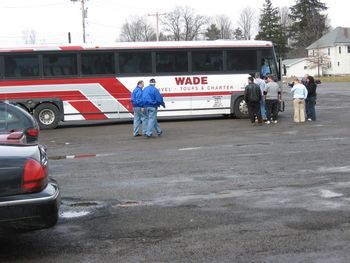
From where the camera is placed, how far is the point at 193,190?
8.52 meters

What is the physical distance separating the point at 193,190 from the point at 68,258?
11.2ft

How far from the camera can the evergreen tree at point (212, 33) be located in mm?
132500

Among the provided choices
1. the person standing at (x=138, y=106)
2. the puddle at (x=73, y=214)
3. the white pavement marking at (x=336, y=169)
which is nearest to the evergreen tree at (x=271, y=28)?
the person standing at (x=138, y=106)

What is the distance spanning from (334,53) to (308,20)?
2165 cm

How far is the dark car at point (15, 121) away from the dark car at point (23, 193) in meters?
1.33

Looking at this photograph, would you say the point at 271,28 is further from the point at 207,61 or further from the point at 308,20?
the point at 207,61

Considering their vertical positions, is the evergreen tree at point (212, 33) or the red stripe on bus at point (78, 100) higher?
the evergreen tree at point (212, 33)

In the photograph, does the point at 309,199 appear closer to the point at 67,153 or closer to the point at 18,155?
the point at 18,155

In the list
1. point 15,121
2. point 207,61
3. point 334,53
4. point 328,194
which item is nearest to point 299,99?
point 207,61

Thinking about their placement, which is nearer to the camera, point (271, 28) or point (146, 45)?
point (146, 45)

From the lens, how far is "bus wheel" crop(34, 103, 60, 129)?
2064cm

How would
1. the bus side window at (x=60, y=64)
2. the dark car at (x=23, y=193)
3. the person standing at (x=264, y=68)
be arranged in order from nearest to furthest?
1. the dark car at (x=23, y=193)
2. the bus side window at (x=60, y=64)
3. the person standing at (x=264, y=68)

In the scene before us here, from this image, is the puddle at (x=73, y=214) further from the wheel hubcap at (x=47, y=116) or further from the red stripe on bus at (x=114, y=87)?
the red stripe on bus at (x=114, y=87)

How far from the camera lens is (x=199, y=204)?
754 centimetres
